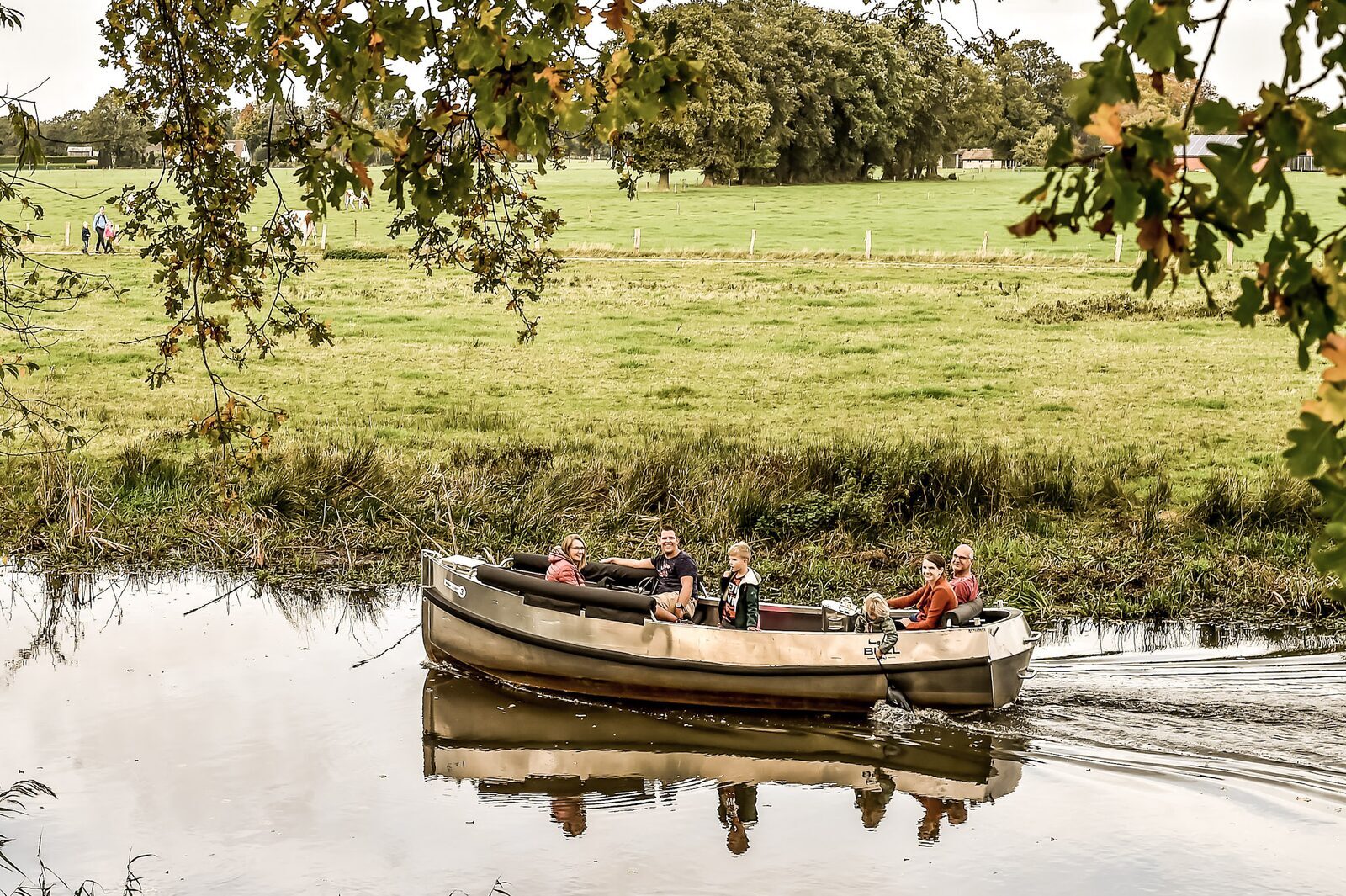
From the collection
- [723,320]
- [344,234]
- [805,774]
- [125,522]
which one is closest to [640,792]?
[805,774]

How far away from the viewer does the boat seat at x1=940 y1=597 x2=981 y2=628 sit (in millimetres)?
12172

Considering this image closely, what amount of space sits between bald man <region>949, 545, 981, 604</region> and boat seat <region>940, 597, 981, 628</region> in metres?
0.24

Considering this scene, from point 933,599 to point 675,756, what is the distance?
9.07ft

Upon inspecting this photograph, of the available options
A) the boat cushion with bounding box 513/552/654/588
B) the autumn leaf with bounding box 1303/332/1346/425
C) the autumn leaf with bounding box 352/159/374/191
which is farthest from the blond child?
the autumn leaf with bounding box 1303/332/1346/425

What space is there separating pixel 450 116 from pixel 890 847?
6337 mm

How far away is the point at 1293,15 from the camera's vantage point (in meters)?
3.70

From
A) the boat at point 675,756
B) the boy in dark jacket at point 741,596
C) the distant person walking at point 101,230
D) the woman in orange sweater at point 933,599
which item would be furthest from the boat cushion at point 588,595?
the distant person walking at point 101,230

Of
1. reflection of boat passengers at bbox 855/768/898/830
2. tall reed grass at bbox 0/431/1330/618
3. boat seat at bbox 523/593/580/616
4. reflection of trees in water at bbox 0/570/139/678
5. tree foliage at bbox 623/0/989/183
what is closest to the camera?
reflection of boat passengers at bbox 855/768/898/830

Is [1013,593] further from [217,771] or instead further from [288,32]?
[288,32]

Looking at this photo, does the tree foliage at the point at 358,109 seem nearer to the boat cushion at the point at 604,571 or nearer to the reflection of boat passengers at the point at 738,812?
the boat cushion at the point at 604,571

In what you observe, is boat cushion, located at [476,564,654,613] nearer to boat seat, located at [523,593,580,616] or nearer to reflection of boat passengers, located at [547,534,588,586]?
boat seat, located at [523,593,580,616]

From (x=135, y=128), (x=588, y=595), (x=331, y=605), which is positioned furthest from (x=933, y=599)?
(x=135, y=128)

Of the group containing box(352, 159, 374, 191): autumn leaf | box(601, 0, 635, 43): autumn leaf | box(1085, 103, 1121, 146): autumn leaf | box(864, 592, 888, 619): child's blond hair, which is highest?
box(601, 0, 635, 43): autumn leaf

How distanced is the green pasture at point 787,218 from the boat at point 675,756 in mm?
24824
